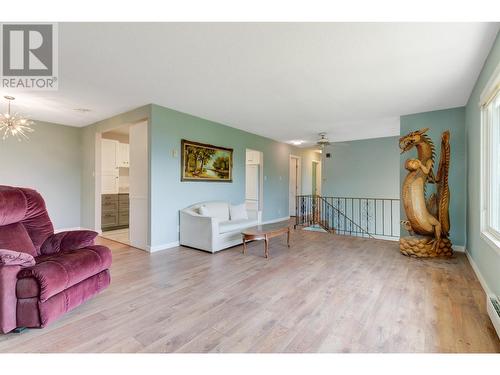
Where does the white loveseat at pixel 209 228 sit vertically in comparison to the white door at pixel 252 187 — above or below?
below

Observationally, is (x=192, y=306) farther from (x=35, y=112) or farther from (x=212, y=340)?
(x=35, y=112)

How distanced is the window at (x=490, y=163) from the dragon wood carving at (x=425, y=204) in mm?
969

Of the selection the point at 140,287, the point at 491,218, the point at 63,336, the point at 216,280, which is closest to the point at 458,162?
the point at 491,218

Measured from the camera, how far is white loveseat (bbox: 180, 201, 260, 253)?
392 centimetres

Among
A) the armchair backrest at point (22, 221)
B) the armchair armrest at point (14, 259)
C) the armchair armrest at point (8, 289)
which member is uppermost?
the armchair backrest at point (22, 221)

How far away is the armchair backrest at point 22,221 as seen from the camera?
2146 mm

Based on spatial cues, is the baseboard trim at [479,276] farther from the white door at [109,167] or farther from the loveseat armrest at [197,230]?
the white door at [109,167]

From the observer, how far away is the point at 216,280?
110 inches

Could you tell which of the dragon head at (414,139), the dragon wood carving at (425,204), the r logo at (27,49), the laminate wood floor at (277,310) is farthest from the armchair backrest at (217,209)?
the dragon head at (414,139)

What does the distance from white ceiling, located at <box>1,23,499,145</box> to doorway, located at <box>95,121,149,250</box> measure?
772 millimetres

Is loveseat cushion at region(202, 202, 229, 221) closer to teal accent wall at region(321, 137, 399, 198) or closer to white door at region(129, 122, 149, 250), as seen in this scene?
white door at region(129, 122, 149, 250)

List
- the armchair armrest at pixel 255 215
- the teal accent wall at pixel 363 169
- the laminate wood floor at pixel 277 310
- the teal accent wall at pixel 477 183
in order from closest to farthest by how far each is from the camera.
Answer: the laminate wood floor at pixel 277 310
the teal accent wall at pixel 477 183
the armchair armrest at pixel 255 215
the teal accent wall at pixel 363 169

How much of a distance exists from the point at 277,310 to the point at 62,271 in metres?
1.76
